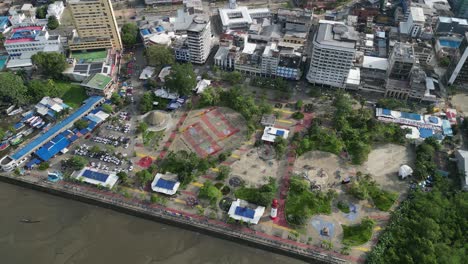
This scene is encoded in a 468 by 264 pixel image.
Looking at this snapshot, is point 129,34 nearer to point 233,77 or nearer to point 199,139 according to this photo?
point 233,77

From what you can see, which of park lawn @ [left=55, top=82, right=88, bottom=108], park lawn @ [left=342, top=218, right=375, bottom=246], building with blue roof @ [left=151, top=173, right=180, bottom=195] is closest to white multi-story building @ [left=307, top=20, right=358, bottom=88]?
park lawn @ [left=342, top=218, right=375, bottom=246]

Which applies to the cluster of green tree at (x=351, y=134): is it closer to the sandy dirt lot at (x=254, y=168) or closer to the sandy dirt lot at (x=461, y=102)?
the sandy dirt lot at (x=254, y=168)

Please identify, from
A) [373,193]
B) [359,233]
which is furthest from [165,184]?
[373,193]

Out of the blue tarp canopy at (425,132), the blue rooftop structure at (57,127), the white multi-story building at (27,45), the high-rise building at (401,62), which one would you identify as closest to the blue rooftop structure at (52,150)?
the blue rooftop structure at (57,127)

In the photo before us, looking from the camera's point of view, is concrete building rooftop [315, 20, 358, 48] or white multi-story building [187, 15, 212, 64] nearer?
concrete building rooftop [315, 20, 358, 48]

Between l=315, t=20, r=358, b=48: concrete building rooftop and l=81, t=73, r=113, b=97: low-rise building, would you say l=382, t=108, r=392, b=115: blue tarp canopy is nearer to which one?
l=315, t=20, r=358, b=48: concrete building rooftop

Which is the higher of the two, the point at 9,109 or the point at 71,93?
the point at 71,93
